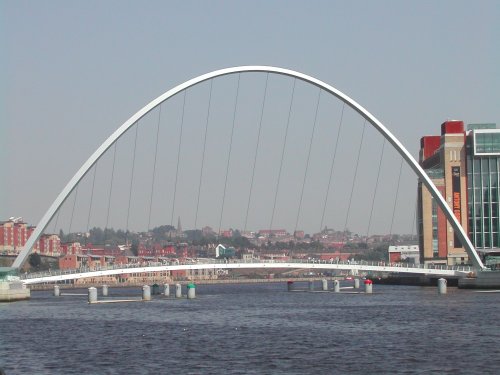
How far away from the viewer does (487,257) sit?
312 ft

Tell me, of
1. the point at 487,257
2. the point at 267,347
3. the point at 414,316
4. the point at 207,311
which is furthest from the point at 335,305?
the point at 267,347

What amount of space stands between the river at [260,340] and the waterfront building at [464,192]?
43.5 meters

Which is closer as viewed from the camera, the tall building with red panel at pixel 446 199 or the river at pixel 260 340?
the river at pixel 260 340

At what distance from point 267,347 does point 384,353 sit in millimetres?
5137

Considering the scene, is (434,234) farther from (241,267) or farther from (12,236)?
(12,236)

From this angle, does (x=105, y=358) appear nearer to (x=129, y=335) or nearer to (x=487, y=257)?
(x=129, y=335)

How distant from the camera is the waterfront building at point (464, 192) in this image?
11194cm

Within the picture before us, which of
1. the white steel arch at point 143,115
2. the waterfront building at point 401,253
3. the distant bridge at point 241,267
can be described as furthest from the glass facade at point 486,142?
the waterfront building at point 401,253

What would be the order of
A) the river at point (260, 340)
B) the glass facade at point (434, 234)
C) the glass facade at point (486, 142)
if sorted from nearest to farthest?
the river at point (260, 340) < the glass facade at point (486, 142) < the glass facade at point (434, 234)

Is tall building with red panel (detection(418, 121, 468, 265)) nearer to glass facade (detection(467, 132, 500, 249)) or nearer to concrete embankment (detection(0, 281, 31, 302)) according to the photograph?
glass facade (detection(467, 132, 500, 249))

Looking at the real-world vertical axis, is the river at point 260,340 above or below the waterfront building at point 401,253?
below

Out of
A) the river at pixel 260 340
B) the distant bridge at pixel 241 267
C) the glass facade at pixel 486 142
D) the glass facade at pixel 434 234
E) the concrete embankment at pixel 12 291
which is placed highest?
the glass facade at pixel 486 142

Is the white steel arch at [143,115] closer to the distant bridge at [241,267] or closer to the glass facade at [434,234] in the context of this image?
the distant bridge at [241,267]

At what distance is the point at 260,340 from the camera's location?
141ft
